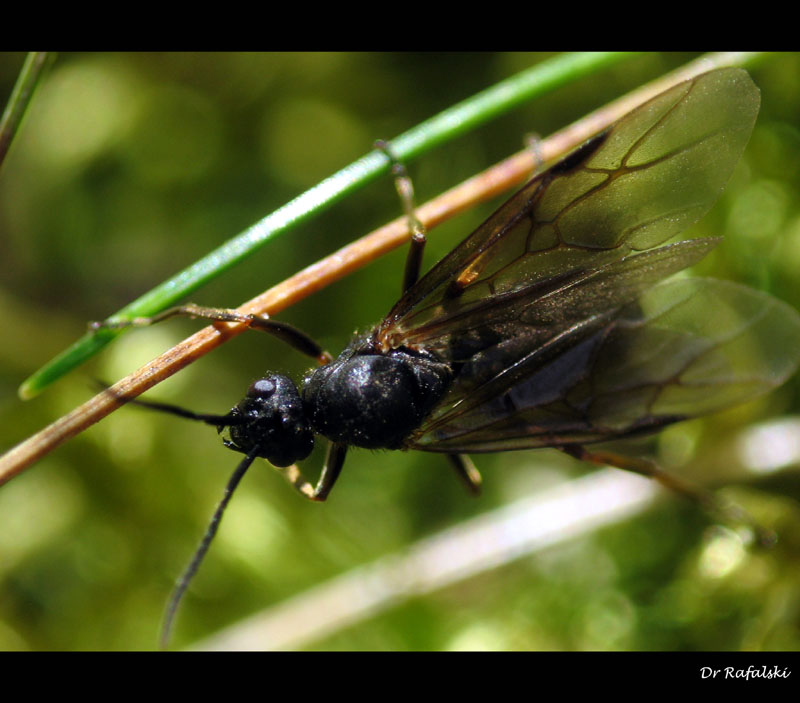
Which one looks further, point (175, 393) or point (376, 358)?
point (175, 393)

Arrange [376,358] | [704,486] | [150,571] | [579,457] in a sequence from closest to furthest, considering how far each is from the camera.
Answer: [376,358] → [579,457] → [704,486] → [150,571]

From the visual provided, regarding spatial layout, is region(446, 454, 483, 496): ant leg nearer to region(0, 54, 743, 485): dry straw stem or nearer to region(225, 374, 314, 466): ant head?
region(225, 374, 314, 466): ant head

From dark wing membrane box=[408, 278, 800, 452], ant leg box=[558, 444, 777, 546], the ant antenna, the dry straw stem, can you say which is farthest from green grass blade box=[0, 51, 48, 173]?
ant leg box=[558, 444, 777, 546]

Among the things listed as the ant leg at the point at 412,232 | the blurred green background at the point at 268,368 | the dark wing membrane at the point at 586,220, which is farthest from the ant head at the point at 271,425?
the blurred green background at the point at 268,368

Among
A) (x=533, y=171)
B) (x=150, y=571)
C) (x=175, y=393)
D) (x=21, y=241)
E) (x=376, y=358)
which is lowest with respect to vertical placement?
(x=150, y=571)

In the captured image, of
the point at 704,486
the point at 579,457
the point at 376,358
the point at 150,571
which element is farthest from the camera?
the point at 150,571

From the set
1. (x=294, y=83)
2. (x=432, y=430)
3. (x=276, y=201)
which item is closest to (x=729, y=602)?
(x=432, y=430)

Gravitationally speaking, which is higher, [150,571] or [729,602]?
[150,571]

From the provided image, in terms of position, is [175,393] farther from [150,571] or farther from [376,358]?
[376,358]
